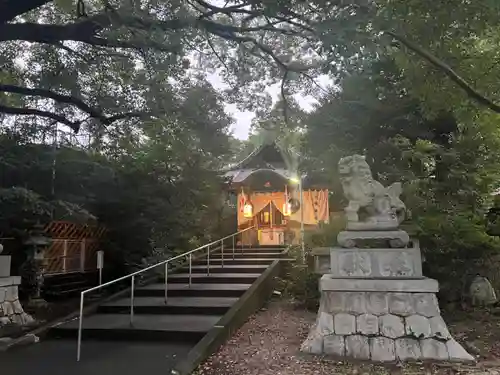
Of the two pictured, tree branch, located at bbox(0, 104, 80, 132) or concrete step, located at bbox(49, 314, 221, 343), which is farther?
tree branch, located at bbox(0, 104, 80, 132)

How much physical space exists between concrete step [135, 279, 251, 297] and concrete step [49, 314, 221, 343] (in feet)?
3.99

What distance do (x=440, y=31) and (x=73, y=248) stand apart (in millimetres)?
8851

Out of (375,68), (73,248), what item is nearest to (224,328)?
(73,248)

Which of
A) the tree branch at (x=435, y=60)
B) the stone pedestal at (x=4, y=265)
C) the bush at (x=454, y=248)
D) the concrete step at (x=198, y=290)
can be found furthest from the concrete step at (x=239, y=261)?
the tree branch at (x=435, y=60)

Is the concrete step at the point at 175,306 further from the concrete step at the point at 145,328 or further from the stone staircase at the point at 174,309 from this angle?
the concrete step at the point at 145,328

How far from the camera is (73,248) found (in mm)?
9695

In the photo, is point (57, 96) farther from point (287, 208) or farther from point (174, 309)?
point (287, 208)

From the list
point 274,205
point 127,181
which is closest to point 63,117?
point 127,181

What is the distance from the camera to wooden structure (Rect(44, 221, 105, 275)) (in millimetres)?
9016

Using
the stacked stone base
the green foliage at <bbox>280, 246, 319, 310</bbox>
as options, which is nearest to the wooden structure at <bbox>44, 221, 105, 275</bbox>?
the green foliage at <bbox>280, 246, 319, 310</bbox>

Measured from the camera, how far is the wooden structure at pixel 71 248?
9.02 m

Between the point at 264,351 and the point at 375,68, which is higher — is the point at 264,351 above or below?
below

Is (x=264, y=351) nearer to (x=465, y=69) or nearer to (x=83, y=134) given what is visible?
(x=465, y=69)

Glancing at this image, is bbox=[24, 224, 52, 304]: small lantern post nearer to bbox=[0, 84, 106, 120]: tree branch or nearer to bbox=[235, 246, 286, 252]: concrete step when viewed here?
bbox=[0, 84, 106, 120]: tree branch
